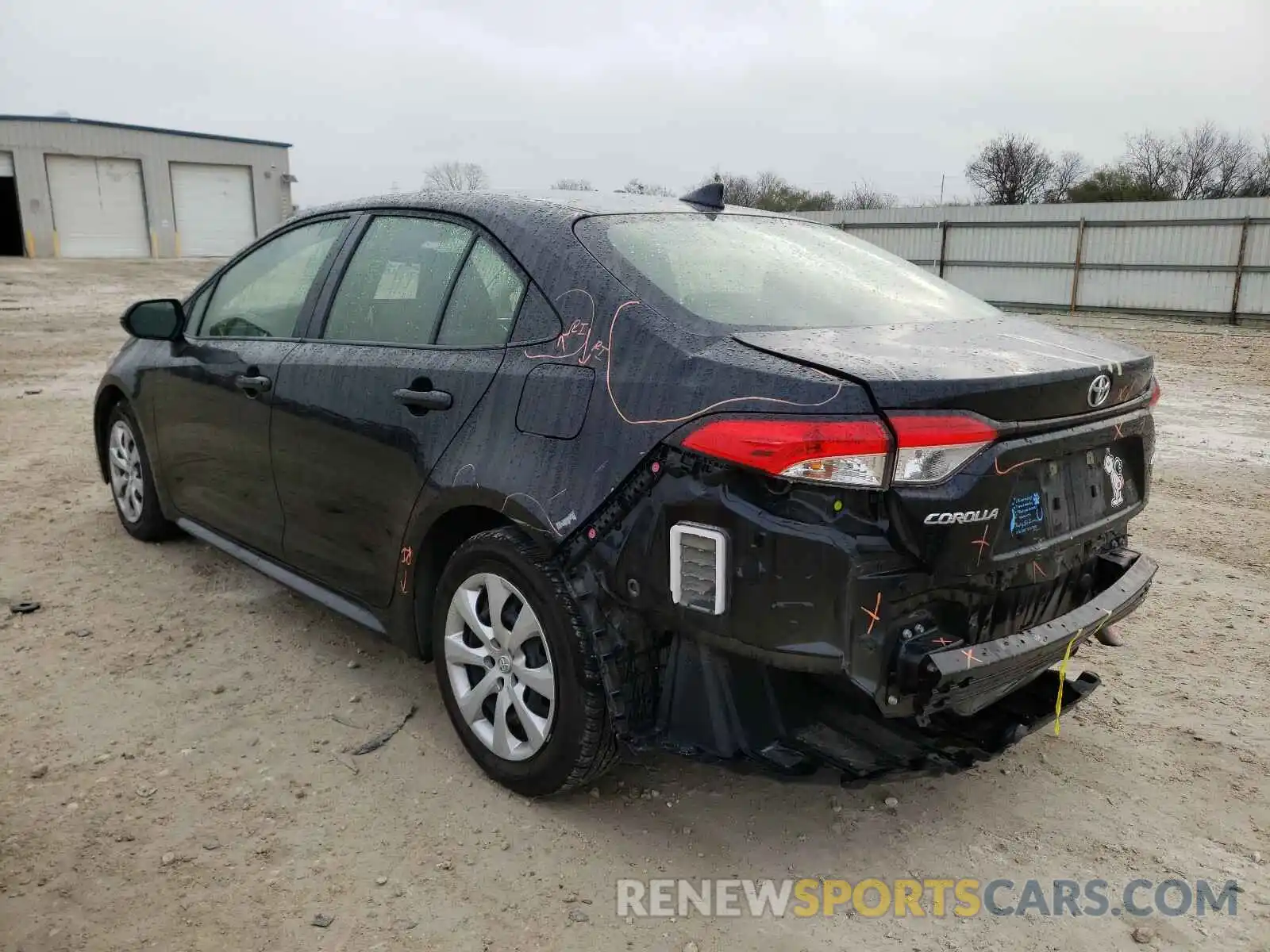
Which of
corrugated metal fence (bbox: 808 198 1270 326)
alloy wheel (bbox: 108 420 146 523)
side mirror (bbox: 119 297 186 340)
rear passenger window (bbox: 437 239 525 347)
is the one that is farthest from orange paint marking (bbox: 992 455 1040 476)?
corrugated metal fence (bbox: 808 198 1270 326)

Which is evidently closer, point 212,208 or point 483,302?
point 483,302

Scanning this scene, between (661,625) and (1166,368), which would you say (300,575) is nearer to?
(661,625)

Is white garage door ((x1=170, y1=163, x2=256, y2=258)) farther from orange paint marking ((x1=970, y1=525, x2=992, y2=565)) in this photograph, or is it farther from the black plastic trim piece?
orange paint marking ((x1=970, y1=525, x2=992, y2=565))

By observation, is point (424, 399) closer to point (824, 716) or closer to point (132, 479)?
point (824, 716)

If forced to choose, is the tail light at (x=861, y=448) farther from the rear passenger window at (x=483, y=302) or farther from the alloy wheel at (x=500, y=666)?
the rear passenger window at (x=483, y=302)

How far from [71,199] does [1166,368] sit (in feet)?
111

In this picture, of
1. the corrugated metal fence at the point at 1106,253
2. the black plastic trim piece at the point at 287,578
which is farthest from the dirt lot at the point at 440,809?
the corrugated metal fence at the point at 1106,253

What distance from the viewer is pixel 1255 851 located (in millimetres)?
2574

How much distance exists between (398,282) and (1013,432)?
2049 millimetres

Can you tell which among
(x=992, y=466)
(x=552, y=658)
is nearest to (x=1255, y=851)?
(x=992, y=466)

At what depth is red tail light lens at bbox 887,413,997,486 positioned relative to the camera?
207 centimetres

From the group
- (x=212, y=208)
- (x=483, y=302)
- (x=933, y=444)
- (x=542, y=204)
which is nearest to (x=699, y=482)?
(x=933, y=444)

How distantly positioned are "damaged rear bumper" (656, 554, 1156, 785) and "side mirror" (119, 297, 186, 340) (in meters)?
3.02

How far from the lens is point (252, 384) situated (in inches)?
144
